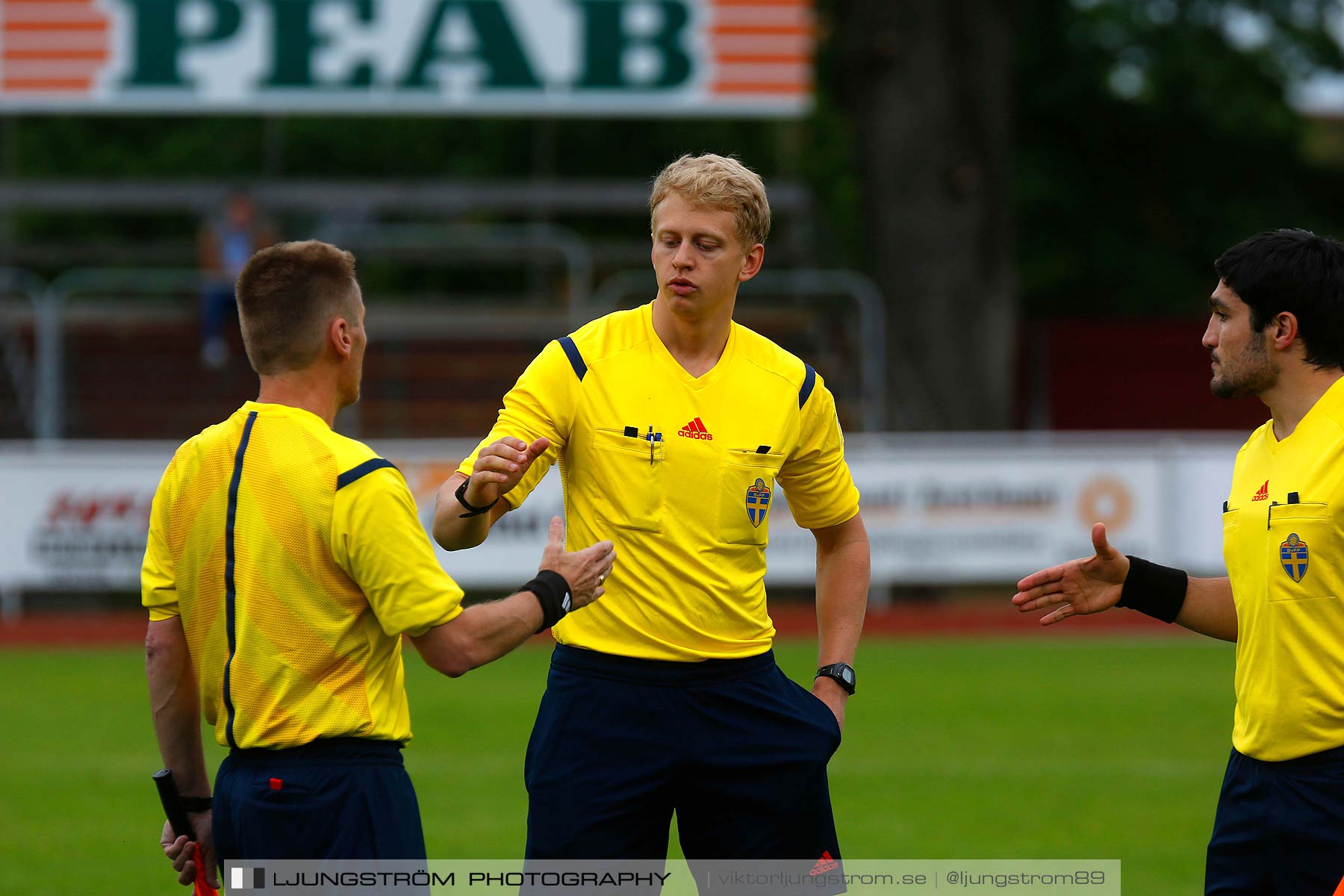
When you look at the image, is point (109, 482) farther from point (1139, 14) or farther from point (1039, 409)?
point (1139, 14)

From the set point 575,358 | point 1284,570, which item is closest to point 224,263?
point 575,358

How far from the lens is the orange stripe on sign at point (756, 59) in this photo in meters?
20.3

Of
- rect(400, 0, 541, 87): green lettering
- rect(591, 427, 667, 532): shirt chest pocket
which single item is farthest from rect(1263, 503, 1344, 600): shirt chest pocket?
rect(400, 0, 541, 87): green lettering

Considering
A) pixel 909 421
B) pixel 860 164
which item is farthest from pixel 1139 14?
pixel 909 421

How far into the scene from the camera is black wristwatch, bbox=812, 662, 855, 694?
4.53 m

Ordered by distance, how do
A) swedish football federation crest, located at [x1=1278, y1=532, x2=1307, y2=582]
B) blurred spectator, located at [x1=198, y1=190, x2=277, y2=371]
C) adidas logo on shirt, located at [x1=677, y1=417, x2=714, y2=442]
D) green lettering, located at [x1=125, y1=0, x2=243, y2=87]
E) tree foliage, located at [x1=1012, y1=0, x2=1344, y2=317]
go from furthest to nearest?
tree foliage, located at [x1=1012, y1=0, x2=1344, y2=317] → green lettering, located at [x1=125, y1=0, x2=243, y2=87] → blurred spectator, located at [x1=198, y1=190, x2=277, y2=371] → adidas logo on shirt, located at [x1=677, y1=417, x2=714, y2=442] → swedish football federation crest, located at [x1=1278, y1=532, x2=1307, y2=582]

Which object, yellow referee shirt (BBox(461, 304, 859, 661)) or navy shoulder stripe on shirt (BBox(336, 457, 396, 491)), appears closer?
navy shoulder stripe on shirt (BBox(336, 457, 396, 491))

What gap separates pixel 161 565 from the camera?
3.82 meters

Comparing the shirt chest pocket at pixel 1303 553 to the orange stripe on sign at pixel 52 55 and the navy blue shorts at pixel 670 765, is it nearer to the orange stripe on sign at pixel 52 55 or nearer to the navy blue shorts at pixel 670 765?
the navy blue shorts at pixel 670 765

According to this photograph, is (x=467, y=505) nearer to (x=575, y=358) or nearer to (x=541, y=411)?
(x=541, y=411)

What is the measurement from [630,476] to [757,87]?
16.8 m

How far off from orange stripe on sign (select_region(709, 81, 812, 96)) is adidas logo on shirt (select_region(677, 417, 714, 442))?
1660 centimetres

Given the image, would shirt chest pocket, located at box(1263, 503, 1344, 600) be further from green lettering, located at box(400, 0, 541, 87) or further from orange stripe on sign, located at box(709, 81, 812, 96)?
green lettering, located at box(400, 0, 541, 87)

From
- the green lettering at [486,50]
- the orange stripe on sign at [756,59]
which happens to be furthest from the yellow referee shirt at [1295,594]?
the green lettering at [486,50]
